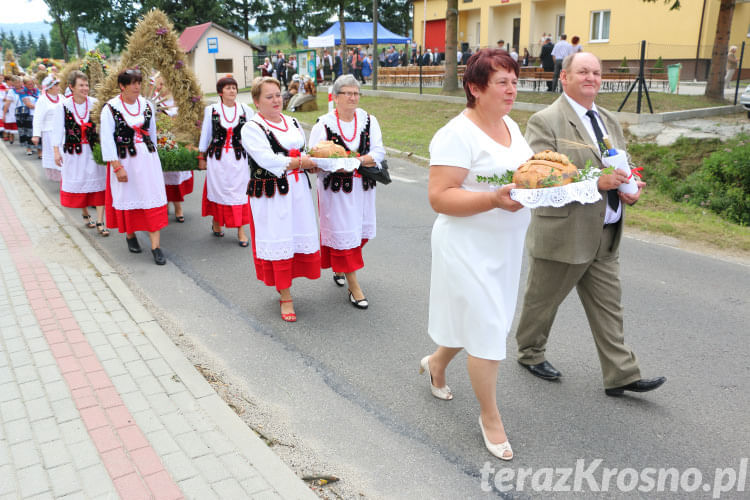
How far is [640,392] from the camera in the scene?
4.11m

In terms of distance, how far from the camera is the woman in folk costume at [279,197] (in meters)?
5.16

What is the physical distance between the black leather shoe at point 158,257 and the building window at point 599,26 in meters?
27.3

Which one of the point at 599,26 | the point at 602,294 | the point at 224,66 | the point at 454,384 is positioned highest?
the point at 599,26

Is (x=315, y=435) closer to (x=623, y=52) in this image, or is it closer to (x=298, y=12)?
(x=623, y=52)

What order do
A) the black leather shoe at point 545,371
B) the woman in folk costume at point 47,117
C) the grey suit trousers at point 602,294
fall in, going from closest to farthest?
the grey suit trousers at point 602,294
the black leather shoe at point 545,371
the woman in folk costume at point 47,117

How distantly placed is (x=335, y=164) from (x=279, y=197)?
2.01 feet

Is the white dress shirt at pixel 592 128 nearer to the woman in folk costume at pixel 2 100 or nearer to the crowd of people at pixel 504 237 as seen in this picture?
the crowd of people at pixel 504 237

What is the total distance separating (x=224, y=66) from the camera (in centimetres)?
4403

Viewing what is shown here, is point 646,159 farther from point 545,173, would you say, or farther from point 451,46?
point 451,46

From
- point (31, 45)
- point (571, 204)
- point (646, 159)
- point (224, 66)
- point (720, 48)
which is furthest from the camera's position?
point (31, 45)

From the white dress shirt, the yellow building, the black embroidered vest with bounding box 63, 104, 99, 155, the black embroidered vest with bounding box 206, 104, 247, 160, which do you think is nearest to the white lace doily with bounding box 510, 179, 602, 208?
the white dress shirt

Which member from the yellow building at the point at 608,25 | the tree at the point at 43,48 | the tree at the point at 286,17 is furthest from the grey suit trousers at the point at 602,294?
the tree at the point at 43,48

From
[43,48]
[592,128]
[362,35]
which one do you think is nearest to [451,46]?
[362,35]

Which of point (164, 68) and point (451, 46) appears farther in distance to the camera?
point (451, 46)
